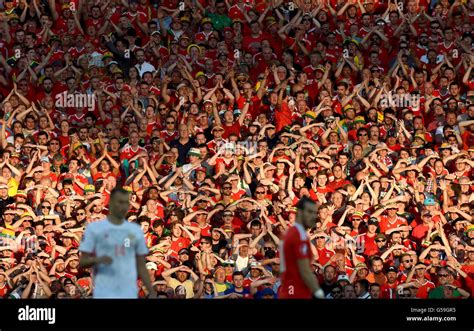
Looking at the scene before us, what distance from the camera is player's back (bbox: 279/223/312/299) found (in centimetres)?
950

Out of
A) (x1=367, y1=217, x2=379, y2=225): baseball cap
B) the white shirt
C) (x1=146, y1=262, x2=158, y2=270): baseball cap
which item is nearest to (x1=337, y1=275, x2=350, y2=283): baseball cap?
(x1=367, y1=217, x2=379, y2=225): baseball cap

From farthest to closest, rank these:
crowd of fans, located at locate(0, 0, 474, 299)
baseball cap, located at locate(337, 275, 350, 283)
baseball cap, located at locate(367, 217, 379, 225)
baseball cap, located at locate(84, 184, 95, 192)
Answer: baseball cap, located at locate(84, 184, 95, 192) < baseball cap, located at locate(367, 217, 379, 225) < crowd of fans, located at locate(0, 0, 474, 299) < baseball cap, located at locate(337, 275, 350, 283)

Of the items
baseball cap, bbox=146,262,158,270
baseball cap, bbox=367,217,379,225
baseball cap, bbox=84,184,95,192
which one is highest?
baseball cap, bbox=84,184,95,192

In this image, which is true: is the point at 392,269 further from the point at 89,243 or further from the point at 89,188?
the point at 89,243

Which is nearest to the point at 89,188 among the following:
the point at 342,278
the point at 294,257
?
the point at 342,278

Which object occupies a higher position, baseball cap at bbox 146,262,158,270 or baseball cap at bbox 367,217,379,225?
baseball cap at bbox 367,217,379,225

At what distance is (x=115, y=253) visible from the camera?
374 inches

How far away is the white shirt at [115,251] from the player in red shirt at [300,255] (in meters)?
1.18

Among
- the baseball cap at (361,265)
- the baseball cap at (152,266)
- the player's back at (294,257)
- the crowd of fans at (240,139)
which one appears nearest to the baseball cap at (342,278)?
the crowd of fans at (240,139)

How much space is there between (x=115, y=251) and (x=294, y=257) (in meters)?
1.44

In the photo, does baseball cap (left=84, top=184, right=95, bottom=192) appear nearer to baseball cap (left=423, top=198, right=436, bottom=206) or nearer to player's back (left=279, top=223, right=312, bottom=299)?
baseball cap (left=423, top=198, right=436, bottom=206)

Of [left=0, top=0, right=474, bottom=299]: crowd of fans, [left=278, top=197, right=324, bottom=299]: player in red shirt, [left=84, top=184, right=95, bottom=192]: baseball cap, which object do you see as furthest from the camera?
[left=84, top=184, right=95, bottom=192]: baseball cap

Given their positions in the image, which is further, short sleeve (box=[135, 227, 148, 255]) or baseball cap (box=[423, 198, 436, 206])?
baseball cap (box=[423, 198, 436, 206])
